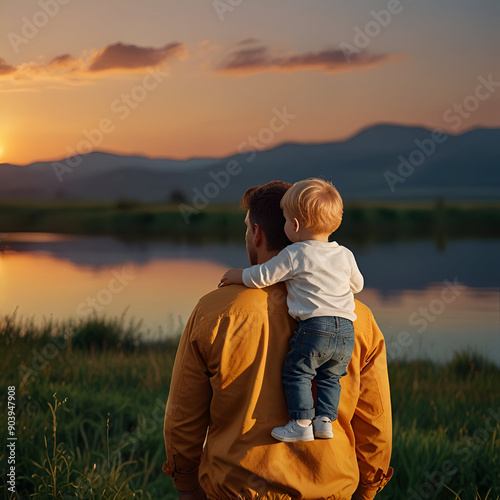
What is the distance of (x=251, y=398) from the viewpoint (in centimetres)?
245

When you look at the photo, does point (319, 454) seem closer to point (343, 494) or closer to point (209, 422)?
point (343, 494)

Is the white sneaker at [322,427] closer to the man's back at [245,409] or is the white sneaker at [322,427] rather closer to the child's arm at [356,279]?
the man's back at [245,409]

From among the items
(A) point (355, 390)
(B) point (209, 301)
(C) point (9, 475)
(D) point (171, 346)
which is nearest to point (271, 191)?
(B) point (209, 301)

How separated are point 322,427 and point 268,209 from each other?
38.1 inches


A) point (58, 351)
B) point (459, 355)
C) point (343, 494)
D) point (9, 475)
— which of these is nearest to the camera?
point (343, 494)

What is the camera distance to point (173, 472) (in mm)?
2779

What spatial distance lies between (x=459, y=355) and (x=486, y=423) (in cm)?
390

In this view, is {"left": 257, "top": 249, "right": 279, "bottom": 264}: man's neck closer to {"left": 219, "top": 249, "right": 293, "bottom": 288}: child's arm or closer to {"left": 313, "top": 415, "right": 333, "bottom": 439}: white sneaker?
{"left": 219, "top": 249, "right": 293, "bottom": 288}: child's arm

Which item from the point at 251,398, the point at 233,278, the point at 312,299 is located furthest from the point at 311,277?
the point at 251,398

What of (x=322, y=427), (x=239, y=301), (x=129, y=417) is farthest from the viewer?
(x=129, y=417)

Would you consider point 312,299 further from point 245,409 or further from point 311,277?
point 245,409

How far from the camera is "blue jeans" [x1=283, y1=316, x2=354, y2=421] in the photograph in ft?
8.15

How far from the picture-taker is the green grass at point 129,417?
461cm

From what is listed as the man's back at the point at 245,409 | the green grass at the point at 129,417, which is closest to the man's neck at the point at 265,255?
the man's back at the point at 245,409
